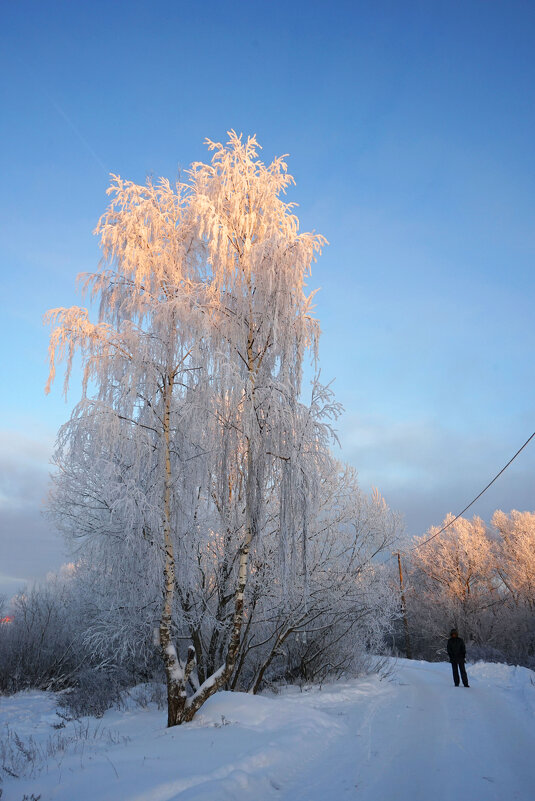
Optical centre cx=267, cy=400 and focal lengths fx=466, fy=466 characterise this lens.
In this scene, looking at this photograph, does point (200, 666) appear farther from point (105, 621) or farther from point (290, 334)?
point (290, 334)

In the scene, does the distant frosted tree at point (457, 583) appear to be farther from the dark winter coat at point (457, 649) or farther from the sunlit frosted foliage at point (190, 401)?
the sunlit frosted foliage at point (190, 401)

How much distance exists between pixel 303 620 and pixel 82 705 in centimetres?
680

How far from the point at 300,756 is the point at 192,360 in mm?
5796

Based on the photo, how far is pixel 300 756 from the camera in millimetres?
5637

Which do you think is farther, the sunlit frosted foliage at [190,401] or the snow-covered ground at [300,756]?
the sunlit frosted foliage at [190,401]

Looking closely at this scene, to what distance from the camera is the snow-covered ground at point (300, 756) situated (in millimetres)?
4461

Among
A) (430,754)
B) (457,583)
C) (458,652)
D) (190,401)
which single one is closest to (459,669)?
(458,652)

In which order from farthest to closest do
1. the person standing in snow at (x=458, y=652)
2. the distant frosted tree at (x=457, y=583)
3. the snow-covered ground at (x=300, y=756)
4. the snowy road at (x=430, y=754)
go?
the distant frosted tree at (x=457, y=583), the person standing in snow at (x=458, y=652), the snowy road at (x=430, y=754), the snow-covered ground at (x=300, y=756)

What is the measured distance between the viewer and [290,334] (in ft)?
27.8

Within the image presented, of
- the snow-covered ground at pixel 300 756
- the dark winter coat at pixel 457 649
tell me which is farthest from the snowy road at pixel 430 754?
the dark winter coat at pixel 457 649

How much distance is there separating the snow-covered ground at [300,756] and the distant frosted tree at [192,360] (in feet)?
4.13

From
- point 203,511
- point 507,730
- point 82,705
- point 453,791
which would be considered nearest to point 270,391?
point 203,511

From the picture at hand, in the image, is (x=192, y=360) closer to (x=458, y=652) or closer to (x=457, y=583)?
(x=458, y=652)

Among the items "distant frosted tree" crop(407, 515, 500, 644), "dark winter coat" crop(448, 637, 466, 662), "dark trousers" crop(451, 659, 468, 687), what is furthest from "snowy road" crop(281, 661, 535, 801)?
"distant frosted tree" crop(407, 515, 500, 644)
